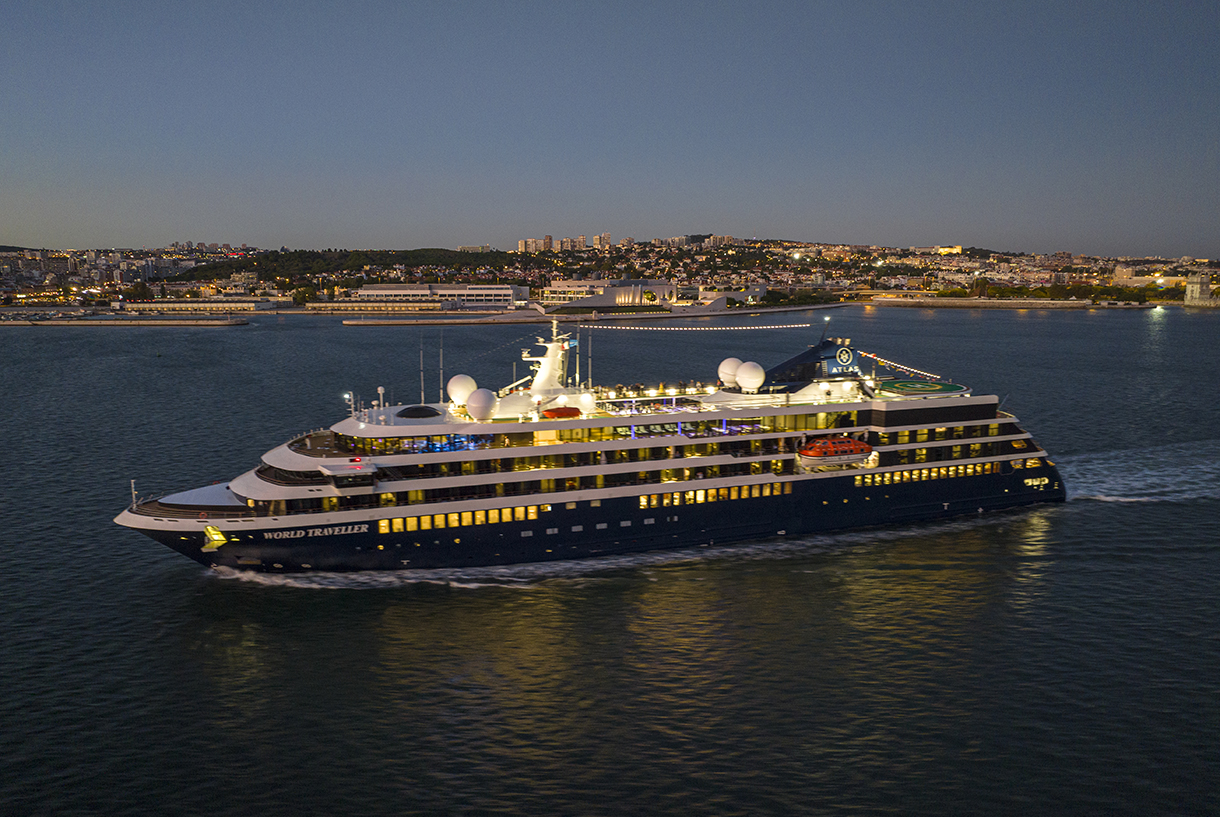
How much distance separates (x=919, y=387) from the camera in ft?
110

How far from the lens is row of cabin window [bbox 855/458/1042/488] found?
96.9 feet

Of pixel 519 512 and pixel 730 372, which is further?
pixel 730 372

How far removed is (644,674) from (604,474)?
307 inches

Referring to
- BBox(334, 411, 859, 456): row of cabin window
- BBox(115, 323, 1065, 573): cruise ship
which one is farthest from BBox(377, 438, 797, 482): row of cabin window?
BBox(334, 411, 859, 456): row of cabin window

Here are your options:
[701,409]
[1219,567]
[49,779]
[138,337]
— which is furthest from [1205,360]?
[138,337]

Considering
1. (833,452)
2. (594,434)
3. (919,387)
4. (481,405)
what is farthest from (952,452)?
(481,405)

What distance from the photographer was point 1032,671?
65.7ft

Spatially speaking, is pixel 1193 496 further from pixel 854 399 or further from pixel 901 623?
pixel 901 623

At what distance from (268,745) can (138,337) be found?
124244 millimetres

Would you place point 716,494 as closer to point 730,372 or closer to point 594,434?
point 594,434

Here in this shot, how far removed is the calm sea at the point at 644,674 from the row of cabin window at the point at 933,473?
1979mm

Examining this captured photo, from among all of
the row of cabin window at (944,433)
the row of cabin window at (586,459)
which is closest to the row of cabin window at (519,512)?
the row of cabin window at (586,459)

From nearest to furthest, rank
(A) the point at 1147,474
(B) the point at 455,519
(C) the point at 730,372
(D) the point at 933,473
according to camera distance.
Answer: (B) the point at 455,519, (D) the point at 933,473, (C) the point at 730,372, (A) the point at 1147,474

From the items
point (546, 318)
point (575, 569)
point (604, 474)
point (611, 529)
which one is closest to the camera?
point (575, 569)
